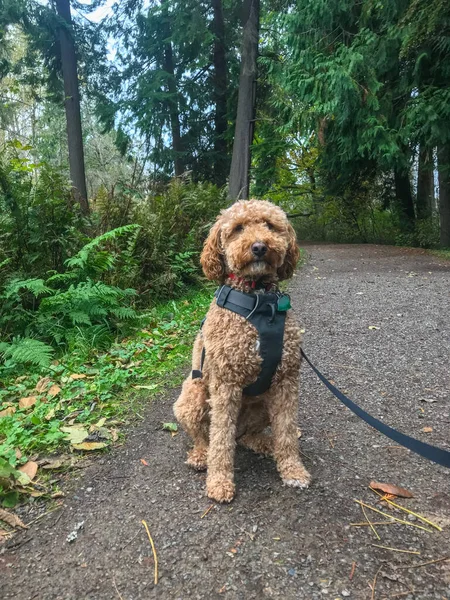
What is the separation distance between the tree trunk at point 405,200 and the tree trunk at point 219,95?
6.86 metres

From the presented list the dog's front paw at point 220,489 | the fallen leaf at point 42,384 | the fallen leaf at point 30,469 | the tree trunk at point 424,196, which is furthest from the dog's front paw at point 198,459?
the tree trunk at point 424,196

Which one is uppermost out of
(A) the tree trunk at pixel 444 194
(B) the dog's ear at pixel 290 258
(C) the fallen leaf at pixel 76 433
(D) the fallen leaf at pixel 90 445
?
(A) the tree trunk at pixel 444 194

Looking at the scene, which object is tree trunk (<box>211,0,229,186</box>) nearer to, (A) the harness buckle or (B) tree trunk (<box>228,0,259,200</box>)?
(B) tree trunk (<box>228,0,259,200</box>)

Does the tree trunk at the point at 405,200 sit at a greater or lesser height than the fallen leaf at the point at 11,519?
greater

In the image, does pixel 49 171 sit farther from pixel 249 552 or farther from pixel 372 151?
pixel 372 151

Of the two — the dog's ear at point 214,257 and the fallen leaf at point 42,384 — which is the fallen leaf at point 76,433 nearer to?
the fallen leaf at point 42,384

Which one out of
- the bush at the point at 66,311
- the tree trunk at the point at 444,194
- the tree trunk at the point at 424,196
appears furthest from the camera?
the tree trunk at the point at 424,196

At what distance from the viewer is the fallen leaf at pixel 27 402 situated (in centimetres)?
359

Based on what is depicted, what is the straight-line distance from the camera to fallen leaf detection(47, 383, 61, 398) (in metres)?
3.71

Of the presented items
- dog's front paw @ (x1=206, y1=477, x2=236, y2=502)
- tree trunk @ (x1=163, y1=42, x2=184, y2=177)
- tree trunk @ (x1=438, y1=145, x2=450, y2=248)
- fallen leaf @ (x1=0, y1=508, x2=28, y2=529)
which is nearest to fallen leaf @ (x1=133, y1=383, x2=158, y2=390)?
dog's front paw @ (x1=206, y1=477, x2=236, y2=502)

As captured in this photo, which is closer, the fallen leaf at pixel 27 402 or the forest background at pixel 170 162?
the fallen leaf at pixel 27 402

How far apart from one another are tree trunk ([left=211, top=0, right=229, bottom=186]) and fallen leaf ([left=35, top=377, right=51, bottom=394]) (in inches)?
548

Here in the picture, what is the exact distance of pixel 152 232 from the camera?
6930mm

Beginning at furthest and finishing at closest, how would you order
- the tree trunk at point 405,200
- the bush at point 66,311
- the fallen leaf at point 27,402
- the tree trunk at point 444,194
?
the tree trunk at point 405,200
the tree trunk at point 444,194
the bush at point 66,311
the fallen leaf at point 27,402
